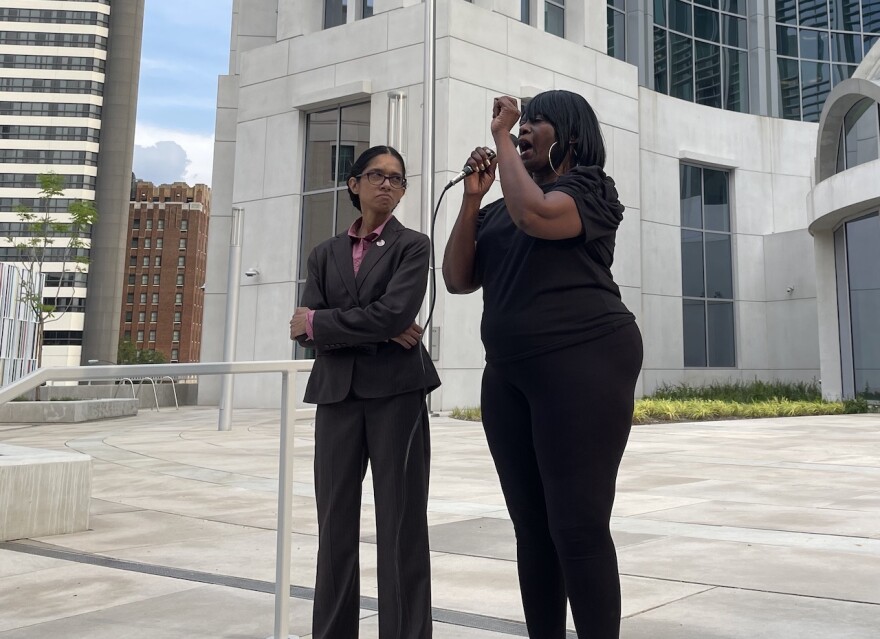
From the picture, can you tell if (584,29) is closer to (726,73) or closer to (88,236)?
(726,73)

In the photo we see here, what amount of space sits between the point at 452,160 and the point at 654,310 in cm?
889

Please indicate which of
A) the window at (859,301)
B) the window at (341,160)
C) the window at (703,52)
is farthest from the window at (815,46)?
the window at (341,160)

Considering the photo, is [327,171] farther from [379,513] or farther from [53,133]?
[53,133]

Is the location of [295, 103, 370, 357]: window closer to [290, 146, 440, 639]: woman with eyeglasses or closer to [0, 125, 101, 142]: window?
[290, 146, 440, 639]: woman with eyeglasses

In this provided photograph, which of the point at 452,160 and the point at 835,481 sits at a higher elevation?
the point at 452,160

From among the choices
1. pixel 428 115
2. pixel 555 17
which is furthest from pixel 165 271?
pixel 428 115

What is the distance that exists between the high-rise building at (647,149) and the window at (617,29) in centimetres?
7

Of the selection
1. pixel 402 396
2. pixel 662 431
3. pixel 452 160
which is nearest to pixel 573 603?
pixel 402 396

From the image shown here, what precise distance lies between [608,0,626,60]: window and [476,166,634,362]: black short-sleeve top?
25.6 m

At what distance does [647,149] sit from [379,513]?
80.5 ft

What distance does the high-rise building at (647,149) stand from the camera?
20.5 metres

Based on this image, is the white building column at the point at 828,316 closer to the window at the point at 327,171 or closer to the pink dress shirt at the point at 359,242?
the window at the point at 327,171

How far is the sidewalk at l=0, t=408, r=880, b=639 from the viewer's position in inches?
132

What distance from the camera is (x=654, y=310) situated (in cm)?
2539
